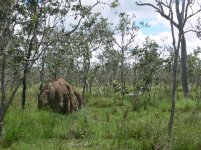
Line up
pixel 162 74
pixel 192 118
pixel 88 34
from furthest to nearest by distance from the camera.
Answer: pixel 162 74 → pixel 88 34 → pixel 192 118

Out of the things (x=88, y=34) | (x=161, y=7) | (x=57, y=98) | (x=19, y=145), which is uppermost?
(x=88, y=34)

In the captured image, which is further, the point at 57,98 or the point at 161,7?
the point at 57,98

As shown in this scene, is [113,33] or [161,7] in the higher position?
[113,33]

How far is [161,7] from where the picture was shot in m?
13.9

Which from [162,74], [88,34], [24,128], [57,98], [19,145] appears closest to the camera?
[19,145]

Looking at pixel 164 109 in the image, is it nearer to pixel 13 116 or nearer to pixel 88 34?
pixel 13 116

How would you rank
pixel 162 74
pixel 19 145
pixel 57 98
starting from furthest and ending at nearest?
1. pixel 162 74
2. pixel 57 98
3. pixel 19 145

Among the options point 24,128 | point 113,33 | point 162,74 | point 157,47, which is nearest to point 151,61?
point 157,47

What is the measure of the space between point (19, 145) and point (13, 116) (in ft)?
9.29

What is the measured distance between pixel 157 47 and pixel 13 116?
24.0 m

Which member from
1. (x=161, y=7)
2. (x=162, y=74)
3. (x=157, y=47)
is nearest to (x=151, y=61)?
(x=157, y=47)

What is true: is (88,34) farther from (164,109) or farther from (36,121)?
(36,121)

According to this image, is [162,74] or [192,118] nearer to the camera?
[192,118]

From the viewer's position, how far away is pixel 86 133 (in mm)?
13375
